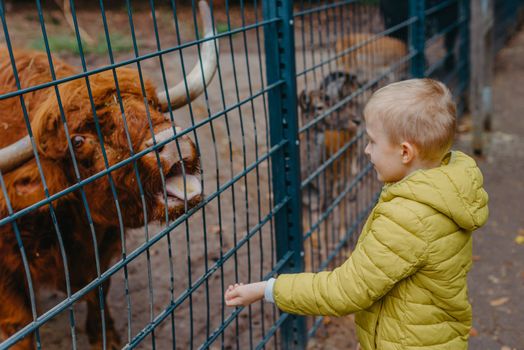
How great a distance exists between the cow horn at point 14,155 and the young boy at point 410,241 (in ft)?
3.11

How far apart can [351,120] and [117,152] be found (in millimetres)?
2519

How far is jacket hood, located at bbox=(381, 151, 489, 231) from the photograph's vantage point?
174 cm

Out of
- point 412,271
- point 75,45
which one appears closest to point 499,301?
point 412,271

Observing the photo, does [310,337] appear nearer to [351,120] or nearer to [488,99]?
[351,120]

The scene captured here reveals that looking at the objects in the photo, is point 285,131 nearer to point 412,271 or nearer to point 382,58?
point 412,271

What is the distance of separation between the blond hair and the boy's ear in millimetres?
12

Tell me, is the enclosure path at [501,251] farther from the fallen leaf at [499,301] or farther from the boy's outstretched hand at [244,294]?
the boy's outstretched hand at [244,294]

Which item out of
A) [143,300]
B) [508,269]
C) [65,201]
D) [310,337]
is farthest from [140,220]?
[508,269]

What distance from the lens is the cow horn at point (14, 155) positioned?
2.17 m

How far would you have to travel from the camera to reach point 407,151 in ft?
5.91

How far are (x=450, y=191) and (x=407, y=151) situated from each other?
0.17 m

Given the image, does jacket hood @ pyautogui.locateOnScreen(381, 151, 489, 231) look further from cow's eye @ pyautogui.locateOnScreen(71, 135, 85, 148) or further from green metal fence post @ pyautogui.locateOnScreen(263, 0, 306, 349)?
cow's eye @ pyautogui.locateOnScreen(71, 135, 85, 148)

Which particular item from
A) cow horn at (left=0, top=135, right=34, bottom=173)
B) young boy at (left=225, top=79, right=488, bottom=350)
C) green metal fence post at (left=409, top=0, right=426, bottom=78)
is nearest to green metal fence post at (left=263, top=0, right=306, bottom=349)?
young boy at (left=225, top=79, right=488, bottom=350)

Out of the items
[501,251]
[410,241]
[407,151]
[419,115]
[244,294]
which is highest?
[419,115]
